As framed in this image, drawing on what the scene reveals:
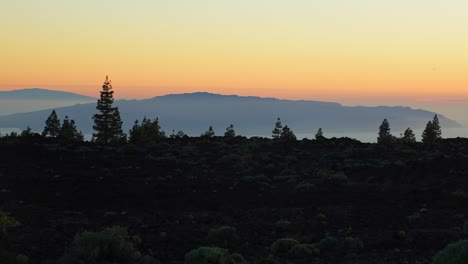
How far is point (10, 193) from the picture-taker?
63.9ft

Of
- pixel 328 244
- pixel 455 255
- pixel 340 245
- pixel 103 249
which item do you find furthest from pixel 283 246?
pixel 455 255

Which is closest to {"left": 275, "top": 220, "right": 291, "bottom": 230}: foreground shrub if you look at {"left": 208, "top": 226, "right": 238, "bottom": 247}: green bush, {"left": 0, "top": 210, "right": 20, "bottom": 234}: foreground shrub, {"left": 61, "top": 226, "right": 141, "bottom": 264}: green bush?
{"left": 208, "top": 226, "right": 238, "bottom": 247}: green bush

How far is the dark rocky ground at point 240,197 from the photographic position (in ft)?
41.5

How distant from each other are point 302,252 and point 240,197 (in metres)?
8.01

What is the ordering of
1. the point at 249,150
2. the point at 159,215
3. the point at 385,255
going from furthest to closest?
the point at 249,150 < the point at 159,215 < the point at 385,255

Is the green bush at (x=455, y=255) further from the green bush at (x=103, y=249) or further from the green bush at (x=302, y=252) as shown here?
the green bush at (x=103, y=249)

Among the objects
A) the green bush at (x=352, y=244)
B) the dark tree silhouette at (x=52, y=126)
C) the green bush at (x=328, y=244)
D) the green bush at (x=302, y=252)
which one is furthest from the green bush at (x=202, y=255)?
the dark tree silhouette at (x=52, y=126)

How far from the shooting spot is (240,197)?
19562mm

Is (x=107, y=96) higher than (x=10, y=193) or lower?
higher

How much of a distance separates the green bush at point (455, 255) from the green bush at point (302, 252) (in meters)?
3.15

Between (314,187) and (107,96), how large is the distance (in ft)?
121

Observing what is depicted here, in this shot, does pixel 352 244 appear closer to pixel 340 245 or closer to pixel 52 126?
pixel 340 245

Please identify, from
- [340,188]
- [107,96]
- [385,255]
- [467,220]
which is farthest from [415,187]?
[107,96]

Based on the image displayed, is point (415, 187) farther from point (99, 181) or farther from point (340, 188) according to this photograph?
point (99, 181)
